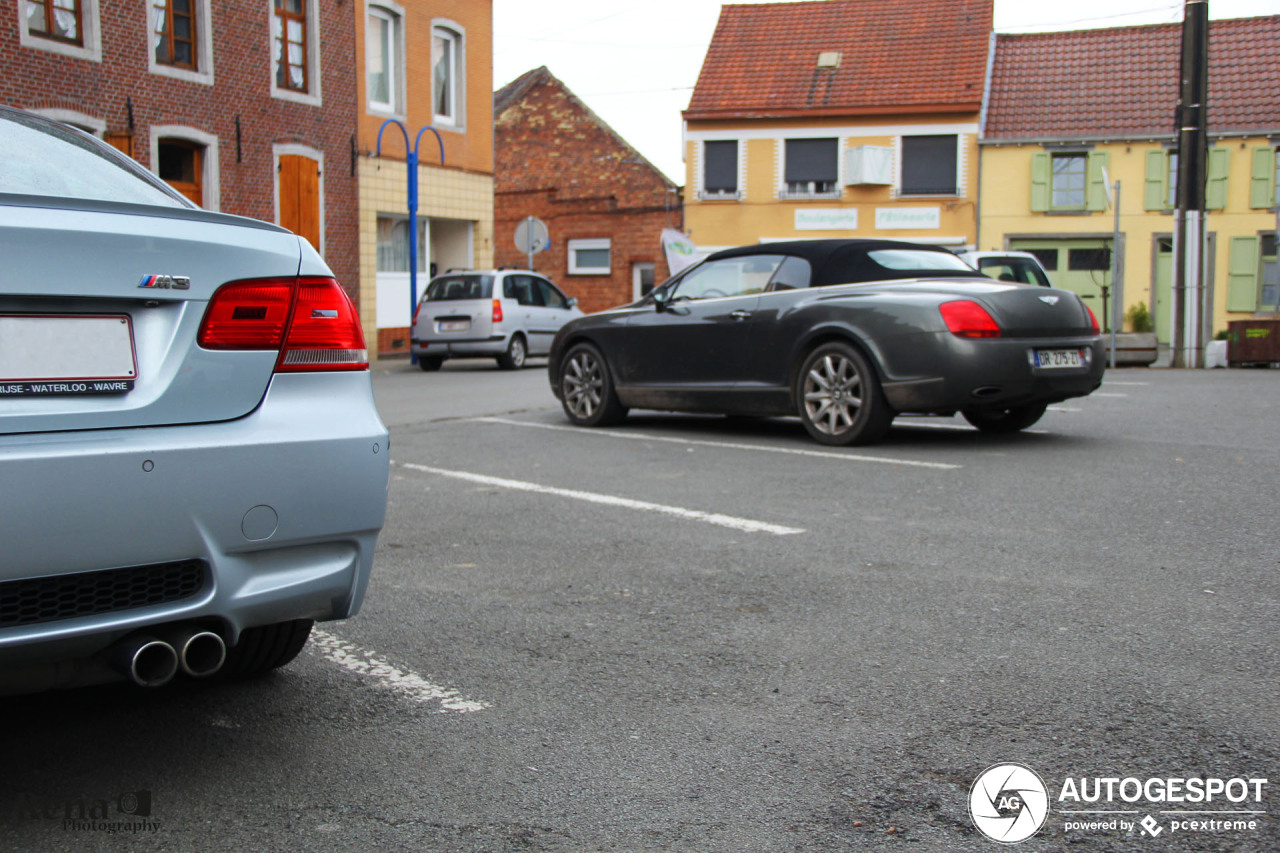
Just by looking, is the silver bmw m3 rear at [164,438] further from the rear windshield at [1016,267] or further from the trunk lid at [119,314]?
the rear windshield at [1016,267]

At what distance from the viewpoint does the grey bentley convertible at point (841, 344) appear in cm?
810

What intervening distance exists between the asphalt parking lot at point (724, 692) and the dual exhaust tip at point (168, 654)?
0.96ft

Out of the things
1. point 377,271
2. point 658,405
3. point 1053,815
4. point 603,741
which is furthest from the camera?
point 377,271

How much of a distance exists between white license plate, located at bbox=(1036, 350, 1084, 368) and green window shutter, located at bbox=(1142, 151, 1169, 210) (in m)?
27.2

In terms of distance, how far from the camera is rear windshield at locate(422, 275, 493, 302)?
21000mm

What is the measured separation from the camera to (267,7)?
22359mm

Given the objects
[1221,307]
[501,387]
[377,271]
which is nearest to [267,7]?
[377,271]

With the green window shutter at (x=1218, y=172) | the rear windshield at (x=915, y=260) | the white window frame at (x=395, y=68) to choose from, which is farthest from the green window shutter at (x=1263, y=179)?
the rear windshield at (x=915, y=260)

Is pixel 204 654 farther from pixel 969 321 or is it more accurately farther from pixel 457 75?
pixel 457 75

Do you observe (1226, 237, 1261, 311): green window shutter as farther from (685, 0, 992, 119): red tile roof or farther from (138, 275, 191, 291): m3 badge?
(138, 275, 191, 291): m3 badge

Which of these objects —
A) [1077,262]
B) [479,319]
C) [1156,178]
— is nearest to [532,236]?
[479,319]

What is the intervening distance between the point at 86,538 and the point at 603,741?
4.15 feet

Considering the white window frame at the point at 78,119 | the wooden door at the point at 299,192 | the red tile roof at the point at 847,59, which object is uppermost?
the red tile roof at the point at 847,59

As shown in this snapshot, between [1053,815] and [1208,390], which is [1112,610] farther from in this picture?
[1208,390]
